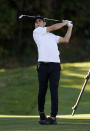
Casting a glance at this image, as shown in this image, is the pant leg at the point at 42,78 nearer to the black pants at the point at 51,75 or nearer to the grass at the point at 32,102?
the black pants at the point at 51,75

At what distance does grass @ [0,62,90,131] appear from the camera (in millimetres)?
8719

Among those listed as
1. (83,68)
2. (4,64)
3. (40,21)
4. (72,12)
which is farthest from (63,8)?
(40,21)

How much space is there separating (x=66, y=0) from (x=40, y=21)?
2466 centimetres

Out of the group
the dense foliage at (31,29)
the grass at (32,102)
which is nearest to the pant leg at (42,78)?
the grass at (32,102)

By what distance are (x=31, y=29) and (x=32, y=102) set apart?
18365mm

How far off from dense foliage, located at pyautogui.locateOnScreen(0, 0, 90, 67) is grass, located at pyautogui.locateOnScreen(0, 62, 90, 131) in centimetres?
1119

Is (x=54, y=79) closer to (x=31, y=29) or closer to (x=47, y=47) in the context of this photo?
(x=47, y=47)

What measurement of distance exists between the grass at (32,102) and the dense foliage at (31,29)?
11192 mm

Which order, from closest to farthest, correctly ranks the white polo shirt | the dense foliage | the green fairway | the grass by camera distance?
the green fairway, the grass, the white polo shirt, the dense foliage

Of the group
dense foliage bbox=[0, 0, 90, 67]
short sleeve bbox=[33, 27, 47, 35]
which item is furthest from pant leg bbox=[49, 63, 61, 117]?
dense foliage bbox=[0, 0, 90, 67]

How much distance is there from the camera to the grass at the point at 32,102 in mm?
8719

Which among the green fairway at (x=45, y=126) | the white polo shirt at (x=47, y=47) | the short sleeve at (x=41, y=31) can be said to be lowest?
the green fairway at (x=45, y=126)

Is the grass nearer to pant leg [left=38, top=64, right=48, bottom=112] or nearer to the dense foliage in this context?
pant leg [left=38, top=64, right=48, bottom=112]

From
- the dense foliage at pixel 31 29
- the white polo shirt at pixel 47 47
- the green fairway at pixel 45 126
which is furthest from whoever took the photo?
the dense foliage at pixel 31 29
